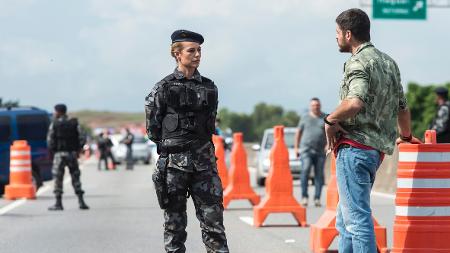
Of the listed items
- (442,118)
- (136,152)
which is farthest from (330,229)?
(136,152)

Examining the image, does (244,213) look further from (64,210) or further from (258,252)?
(258,252)

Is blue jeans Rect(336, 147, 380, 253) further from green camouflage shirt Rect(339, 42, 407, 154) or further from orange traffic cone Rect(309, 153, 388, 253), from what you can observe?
orange traffic cone Rect(309, 153, 388, 253)

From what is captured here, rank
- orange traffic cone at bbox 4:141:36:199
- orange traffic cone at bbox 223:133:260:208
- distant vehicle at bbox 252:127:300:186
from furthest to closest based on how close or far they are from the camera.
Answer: distant vehicle at bbox 252:127:300:186 < orange traffic cone at bbox 4:141:36:199 < orange traffic cone at bbox 223:133:260:208

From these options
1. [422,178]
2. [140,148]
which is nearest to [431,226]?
[422,178]

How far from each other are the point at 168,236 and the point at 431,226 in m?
1.90

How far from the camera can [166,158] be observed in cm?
780

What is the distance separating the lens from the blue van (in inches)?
983

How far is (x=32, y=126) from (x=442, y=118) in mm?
11400

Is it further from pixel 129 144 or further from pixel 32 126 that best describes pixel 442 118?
pixel 129 144

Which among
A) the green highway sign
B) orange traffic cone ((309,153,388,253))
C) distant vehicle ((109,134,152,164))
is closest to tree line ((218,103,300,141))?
distant vehicle ((109,134,152,164))

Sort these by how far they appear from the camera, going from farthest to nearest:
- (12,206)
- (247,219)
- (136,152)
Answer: (136,152)
(12,206)
(247,219)

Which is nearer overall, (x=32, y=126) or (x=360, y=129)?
(x=360, y=129)

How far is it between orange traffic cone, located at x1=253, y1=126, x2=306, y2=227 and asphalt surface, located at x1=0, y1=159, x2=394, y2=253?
7.2 inches

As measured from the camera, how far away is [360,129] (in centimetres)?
759
